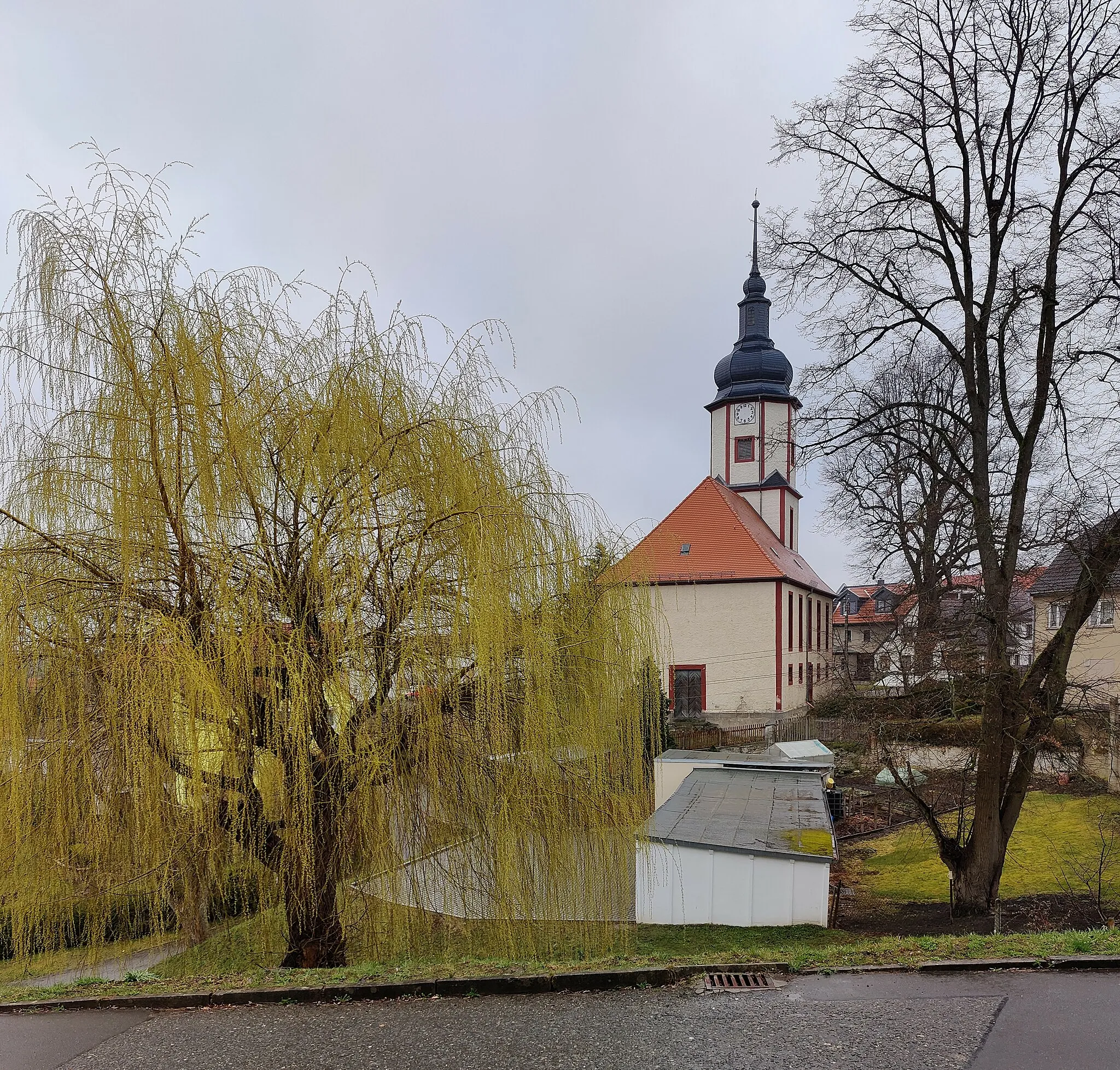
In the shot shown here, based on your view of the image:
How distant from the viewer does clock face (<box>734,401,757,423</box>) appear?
3556 cm

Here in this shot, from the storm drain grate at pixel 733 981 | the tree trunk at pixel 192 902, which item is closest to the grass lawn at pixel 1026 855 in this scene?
the storm drain grate at pixel 733 981

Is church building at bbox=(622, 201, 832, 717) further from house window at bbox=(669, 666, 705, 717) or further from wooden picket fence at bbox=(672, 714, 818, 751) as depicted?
wooden picket fence at bbox=(672, 714, 818, 751)

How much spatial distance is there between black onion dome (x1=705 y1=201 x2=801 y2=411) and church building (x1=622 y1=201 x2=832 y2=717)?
63mm

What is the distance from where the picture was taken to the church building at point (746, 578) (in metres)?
29.2

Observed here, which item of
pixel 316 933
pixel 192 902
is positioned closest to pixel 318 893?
pixel 316 933

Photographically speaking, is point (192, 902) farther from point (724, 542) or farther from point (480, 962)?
point (724, 542)

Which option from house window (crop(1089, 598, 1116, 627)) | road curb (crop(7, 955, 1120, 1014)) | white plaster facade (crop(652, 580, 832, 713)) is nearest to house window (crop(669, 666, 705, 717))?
white plaster facade (crop(652, 580, 832, 713))

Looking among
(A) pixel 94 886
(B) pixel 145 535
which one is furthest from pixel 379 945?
(B) pixel 145 535

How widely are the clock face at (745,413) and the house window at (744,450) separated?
700 millimetres

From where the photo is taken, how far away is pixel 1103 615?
16844 millimetres

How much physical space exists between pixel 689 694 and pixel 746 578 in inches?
179

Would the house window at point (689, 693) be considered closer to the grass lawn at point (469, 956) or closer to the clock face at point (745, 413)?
the clock face at point (745, 413)

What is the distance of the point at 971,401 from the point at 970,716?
6869 mm

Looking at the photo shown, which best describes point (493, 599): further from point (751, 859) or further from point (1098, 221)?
point (1098, 221)
